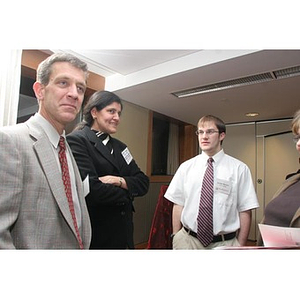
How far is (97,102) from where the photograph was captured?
988 millimetres

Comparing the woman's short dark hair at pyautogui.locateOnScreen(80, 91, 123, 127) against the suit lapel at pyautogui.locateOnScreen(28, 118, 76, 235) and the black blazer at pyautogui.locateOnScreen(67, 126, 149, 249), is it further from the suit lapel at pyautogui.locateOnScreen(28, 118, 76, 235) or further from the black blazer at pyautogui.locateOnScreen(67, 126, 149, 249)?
the suit lapel at pyautogui.locateOnScreen(28, 118, 76, 235)

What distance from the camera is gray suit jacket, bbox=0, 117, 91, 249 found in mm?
710

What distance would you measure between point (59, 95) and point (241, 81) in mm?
760

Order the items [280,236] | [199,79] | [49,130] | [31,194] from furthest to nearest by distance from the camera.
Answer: [199,79] → [280,236] → [49,130] → [31,194]

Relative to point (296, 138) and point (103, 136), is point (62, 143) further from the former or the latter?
point (296, 138)

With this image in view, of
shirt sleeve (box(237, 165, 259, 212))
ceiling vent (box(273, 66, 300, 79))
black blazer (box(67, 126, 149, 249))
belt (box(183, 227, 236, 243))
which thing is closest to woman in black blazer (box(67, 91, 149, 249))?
black blazer (box(67, 126, 149, 249))

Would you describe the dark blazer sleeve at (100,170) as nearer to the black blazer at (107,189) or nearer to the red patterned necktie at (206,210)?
the black blazer at (107,189)

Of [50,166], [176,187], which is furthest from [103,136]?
[176,187]

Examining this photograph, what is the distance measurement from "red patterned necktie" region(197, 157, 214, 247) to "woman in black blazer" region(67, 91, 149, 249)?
27 cm

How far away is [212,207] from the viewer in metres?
1.10

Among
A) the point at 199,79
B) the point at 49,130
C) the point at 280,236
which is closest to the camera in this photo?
the point at 49,130
